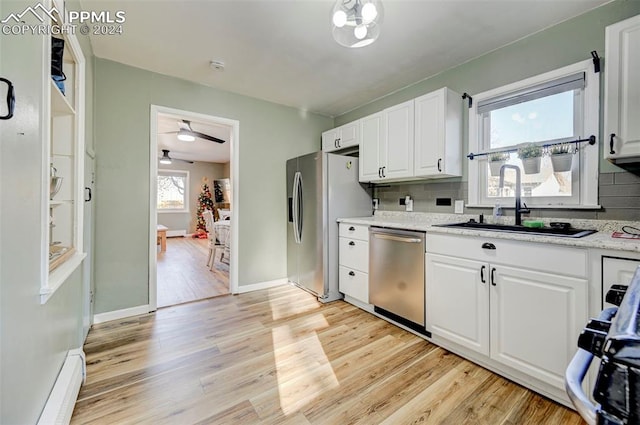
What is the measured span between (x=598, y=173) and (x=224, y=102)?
11.6 ft

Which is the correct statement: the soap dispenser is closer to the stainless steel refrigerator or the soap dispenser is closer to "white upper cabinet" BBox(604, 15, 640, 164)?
the stainless steel refrigerator

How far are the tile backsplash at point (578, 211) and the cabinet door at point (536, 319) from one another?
0.77 metres

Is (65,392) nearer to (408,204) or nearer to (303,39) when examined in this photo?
(303,39)

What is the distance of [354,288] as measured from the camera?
2912 millimetres

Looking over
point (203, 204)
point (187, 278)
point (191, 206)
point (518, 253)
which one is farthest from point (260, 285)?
point (191, 206)

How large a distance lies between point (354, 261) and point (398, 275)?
0.61m

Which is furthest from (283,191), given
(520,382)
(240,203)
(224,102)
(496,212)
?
(520,382)

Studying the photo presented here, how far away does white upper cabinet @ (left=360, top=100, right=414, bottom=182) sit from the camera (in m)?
2.72

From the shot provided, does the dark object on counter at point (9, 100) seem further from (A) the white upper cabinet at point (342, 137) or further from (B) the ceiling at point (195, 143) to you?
(A) the white upper cabinet at point (342, 137)

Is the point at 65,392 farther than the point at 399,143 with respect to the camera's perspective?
No

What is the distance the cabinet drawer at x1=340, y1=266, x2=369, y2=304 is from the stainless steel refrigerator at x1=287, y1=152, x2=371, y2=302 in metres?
0.11

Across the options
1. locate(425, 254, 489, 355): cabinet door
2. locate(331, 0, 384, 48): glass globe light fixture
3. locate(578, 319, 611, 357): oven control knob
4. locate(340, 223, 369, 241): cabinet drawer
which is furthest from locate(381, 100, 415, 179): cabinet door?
locate(578, 319, 611, 357): oven control knob

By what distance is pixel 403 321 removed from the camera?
2.49 meters

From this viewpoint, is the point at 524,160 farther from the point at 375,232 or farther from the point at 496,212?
the point at 375,232
